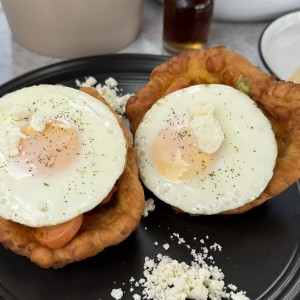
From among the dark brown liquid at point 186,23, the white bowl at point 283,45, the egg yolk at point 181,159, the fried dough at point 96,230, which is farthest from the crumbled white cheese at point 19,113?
the white bowl at point 283,45

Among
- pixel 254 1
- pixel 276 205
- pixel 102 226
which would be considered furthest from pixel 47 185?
pixel 254 1

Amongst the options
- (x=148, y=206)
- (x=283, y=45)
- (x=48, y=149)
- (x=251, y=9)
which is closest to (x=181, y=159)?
(x=148, y=206)

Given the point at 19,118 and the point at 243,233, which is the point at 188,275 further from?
the point at 19,118

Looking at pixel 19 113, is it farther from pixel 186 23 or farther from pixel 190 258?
pixel 186 23

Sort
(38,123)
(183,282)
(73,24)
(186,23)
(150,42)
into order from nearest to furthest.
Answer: (183,282) < (38,123) < (73,24) < (186,23) < (150,42)

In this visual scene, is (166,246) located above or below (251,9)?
below
